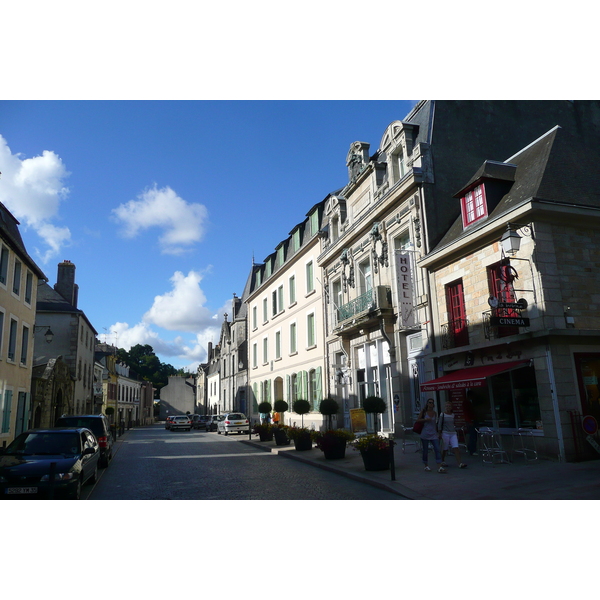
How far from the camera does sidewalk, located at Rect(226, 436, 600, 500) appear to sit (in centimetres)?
792

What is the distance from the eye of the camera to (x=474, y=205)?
14289mm

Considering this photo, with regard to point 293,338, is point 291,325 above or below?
above

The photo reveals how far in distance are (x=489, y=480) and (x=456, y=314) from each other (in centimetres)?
620

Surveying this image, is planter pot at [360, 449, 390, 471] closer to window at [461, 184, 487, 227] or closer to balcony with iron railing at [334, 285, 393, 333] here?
balcony with iron railing at [334, 285, 393, 333]

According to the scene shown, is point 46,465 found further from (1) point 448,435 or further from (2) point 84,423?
(1) point 448,435

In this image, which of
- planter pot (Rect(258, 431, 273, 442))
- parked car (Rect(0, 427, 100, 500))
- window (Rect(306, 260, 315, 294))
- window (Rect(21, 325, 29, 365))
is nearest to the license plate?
parked car (Rect(0, 427, 100, 500))

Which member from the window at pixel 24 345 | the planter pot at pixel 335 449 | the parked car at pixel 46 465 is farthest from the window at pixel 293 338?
the parked car at pixel 46 465

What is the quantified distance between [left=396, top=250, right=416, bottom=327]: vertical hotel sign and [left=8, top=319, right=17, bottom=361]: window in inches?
559

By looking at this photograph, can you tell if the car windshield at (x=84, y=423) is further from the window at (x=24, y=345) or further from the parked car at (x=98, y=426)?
the window at (x=24, y=345)

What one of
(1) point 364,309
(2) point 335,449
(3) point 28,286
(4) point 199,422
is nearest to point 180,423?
(4) point 199,422

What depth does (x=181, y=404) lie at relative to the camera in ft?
269

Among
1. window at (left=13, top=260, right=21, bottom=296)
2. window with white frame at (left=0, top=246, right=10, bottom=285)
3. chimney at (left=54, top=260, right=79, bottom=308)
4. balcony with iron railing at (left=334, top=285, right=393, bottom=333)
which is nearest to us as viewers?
balcony with iron railing at (left=334, top=285, right=393, bottom=333)

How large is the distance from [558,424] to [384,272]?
8.51m

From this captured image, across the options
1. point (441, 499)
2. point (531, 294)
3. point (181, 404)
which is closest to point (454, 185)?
point (531, 294)
